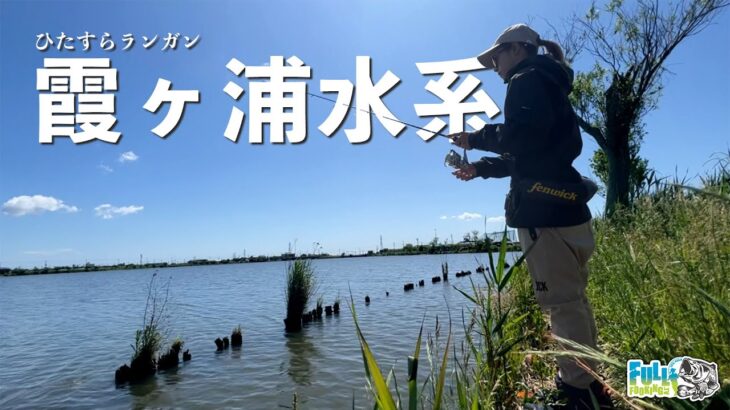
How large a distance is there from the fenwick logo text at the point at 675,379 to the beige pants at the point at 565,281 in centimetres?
93

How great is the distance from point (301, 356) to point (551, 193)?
8476 mm

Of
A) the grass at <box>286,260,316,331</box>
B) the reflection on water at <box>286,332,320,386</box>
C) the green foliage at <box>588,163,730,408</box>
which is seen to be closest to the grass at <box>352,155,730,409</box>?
the green foliage at <box>588,163,730,408</box>

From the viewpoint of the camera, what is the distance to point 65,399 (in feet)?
25.5

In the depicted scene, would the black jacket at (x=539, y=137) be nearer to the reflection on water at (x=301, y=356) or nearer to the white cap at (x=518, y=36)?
the white cap at (x=518, y=36)

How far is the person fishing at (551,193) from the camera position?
2723 millimetres

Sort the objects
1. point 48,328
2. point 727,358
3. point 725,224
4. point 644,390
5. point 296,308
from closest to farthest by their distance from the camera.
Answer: point 644,390, point 727,358, point 725,224, point 296,308, point 48,328

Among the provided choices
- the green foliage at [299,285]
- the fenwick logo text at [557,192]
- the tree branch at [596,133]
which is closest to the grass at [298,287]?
the green foliage at [299,285]

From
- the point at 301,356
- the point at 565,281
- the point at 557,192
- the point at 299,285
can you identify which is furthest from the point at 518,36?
the point at 299,285

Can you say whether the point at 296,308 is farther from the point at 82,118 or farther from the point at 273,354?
the point at 82,118

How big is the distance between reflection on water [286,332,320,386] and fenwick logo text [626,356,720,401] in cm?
685

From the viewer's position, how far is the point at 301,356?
997 cm

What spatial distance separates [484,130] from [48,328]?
1921 cm

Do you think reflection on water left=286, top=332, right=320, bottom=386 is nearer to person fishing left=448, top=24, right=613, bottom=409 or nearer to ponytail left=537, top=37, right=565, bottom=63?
person fishing left=448, top=24, right=613, bottom=409

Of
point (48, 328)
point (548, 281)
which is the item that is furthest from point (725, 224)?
point (48, 328)
